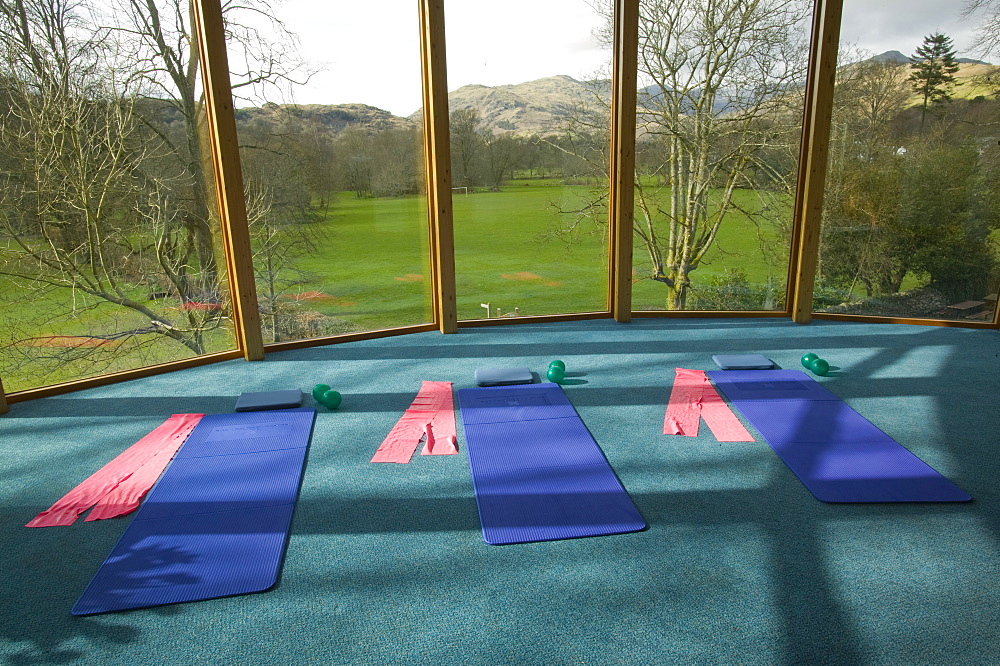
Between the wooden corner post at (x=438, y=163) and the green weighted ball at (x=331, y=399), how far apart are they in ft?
5.81

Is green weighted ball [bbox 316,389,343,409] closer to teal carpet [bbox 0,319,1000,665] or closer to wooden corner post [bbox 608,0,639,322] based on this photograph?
teal carpet [bbox 0,319,1000,665]

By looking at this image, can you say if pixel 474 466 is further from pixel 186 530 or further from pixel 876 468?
pixel 876 468

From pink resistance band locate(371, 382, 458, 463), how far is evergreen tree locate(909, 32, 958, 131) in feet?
15.6

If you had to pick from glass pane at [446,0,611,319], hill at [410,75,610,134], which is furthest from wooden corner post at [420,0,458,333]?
hill at [410,75,610,134]

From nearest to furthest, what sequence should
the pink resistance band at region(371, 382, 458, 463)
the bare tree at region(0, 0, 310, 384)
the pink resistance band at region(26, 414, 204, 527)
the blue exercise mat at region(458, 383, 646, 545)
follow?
1. the blue exercise mat at region(458, 383, 646, 545)
2. the pink resistance band at region(26, 414, 204, 527)
3. the pink resistance band at region(371, 382, 458, 463)
4. the bare tree at region(0, 0, 310, 384)

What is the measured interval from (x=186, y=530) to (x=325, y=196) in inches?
129

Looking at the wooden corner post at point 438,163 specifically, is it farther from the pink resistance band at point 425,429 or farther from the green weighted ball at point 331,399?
the green weighted ball at point 331,399

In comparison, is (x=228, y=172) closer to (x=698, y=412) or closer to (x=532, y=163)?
(x=532, y=163)

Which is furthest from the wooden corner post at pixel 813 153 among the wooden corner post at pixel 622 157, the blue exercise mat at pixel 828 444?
the blue exercise mat at pixel 828 444

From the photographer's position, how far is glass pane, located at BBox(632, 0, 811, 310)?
5.68m

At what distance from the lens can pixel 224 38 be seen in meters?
4.33

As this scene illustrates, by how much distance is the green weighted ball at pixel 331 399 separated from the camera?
149 inches

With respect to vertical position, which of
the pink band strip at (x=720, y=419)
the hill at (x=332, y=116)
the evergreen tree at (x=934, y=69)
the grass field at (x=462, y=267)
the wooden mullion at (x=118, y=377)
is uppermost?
the evergreen tree at (x=934, y=69)

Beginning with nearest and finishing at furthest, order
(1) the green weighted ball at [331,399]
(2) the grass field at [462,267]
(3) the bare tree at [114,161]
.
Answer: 1. (1) the green weighted ball at [331,399]
2. (3) the bare tree at [114,161]
3. (2) the grass field at [462,267]
